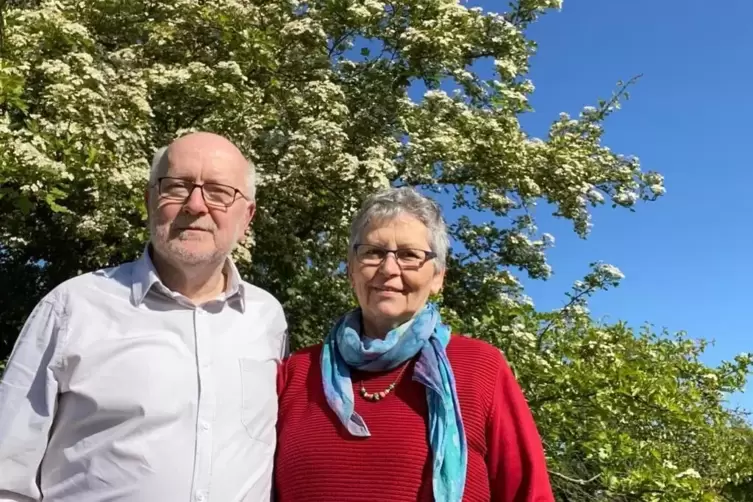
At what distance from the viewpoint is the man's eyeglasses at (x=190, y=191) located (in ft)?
7.72

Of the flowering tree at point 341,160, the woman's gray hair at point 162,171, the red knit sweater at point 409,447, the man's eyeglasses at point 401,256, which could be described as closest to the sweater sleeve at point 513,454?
the red knit sweater at point 409,447

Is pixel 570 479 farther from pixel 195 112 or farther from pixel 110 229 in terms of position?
pixel 195 112

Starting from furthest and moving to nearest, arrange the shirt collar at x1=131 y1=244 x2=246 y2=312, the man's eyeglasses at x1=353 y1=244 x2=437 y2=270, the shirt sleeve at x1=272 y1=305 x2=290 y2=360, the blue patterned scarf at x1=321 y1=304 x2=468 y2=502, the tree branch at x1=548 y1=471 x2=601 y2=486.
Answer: the tree branch at x1=548 y1=471 x2=601 y2=486 < the shirt sleeve at x1=272 y1=305 x2=290 y2=360 < the man's eyeglasses at x1=353 y1=244 x2=437 y2=270 < the shirt collar at x1=131 y1=244 x2=246 y2=312 < the blue patterned scarf at x1=321 y1=304 x2=468 y2=502

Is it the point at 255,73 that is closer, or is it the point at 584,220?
the point at 255,73

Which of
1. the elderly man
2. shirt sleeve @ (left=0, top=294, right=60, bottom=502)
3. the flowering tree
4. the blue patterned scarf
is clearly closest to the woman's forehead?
the blue patterned scarf

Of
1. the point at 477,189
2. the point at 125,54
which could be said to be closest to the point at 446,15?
the point at 477,189

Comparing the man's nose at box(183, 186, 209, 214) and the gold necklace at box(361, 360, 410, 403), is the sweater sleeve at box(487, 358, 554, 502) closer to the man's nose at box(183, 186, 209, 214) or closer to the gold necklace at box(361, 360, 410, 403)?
the gold necklace at box(361, 360, 410, 403)

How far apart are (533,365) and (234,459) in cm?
426

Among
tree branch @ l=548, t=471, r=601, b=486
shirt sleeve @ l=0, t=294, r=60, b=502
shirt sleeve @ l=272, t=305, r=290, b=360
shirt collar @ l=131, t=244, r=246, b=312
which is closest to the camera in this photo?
shirt sleeve @ l=0, t=294, r=60, b=502

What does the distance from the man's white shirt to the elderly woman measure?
0.63 ft

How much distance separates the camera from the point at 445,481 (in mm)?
2098

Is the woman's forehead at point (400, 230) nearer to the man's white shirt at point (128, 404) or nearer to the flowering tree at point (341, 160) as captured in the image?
the man's white shirt at point (128, 404)

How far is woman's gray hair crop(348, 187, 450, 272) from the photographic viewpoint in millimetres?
2449

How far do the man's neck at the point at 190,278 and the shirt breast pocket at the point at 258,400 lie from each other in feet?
0.85
